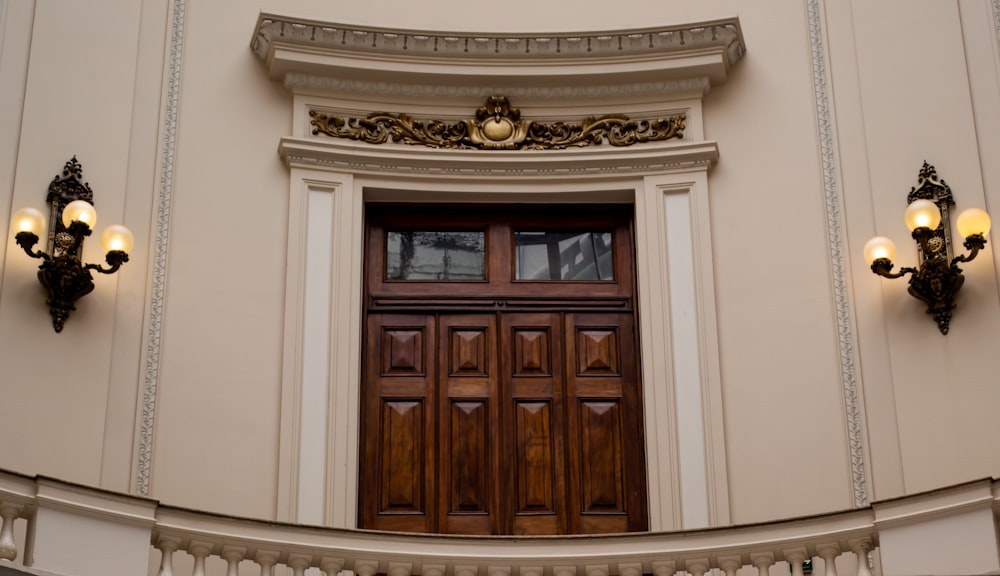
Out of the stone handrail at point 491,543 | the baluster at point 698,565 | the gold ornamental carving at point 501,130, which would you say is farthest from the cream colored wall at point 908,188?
the baluster at point 698,565

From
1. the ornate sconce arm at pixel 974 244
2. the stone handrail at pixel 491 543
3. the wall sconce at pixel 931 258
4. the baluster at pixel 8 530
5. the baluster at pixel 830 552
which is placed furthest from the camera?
→ the wall sconce at pixel 931 258

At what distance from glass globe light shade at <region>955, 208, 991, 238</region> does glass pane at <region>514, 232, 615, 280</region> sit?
233 centimetres

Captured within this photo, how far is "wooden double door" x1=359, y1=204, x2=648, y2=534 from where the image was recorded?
10219 mm

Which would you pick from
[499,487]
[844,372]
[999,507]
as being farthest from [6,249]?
[999,507]

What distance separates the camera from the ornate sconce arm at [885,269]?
32.2ft

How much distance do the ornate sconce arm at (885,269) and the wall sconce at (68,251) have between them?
4.47m

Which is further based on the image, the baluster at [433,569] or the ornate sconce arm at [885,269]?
the ornate sconce arm at [885,269]

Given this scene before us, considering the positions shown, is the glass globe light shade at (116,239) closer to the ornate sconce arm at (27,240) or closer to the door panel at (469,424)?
the ornate sconce arm at (27,240)

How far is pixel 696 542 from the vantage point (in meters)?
8.41

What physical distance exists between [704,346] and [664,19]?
2388mm

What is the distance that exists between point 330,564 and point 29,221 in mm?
2817

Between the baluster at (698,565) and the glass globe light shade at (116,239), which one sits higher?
the glass globe light shade at (116,239)

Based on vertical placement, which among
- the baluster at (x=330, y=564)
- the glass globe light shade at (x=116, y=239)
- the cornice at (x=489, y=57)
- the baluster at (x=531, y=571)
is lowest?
the baluster at (x=531, y=571)

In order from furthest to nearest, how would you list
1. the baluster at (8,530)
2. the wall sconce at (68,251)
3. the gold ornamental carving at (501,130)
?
the gold ornamental carving at (501,130) → the wall sconce at (68,251) → the baluster at (8,530)
